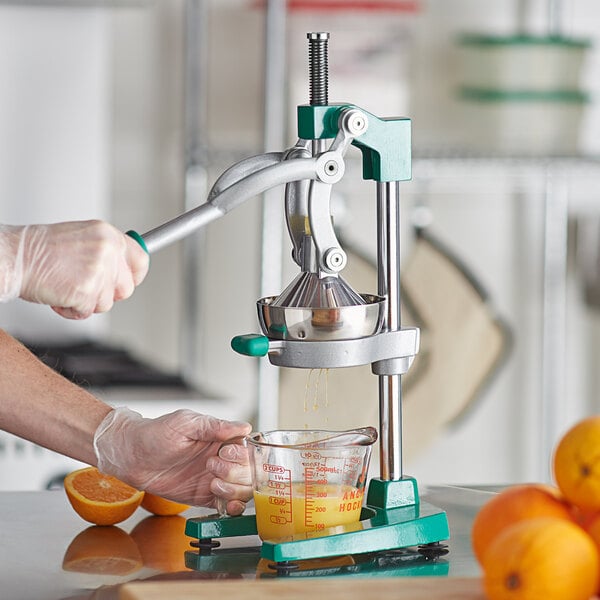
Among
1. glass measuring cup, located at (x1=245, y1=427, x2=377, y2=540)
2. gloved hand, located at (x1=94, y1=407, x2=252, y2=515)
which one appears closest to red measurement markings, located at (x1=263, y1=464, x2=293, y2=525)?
glass measuring cup, located at (x1=245, y1=427, x2=377, y2=540)

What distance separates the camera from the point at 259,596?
3.00 ft

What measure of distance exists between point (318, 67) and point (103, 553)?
1.62 ft

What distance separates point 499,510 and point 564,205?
7.58ft

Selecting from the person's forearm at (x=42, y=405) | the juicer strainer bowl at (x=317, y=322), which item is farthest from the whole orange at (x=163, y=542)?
the juicer strainer bowl at (x=317, y=322)

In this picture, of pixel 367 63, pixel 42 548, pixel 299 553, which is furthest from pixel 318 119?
pixel 367 63

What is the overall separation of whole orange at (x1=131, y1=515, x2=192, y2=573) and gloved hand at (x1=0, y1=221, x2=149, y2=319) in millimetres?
237

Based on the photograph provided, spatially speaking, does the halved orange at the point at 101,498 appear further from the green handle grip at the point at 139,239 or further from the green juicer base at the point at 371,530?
the green handle grip at the point at 139,239

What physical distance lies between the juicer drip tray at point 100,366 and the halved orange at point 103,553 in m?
1.07

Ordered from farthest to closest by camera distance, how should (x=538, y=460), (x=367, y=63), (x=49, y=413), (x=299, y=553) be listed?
(x=538, y=460) → (x=367, y=63) → (x=49, y=413) → (x=299, y=553)

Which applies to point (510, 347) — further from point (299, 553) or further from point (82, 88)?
point (299, 553)

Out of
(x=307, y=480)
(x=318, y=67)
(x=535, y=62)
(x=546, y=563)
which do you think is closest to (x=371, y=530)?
(x=307, y=480)

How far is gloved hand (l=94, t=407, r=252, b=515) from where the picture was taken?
1.21 metres

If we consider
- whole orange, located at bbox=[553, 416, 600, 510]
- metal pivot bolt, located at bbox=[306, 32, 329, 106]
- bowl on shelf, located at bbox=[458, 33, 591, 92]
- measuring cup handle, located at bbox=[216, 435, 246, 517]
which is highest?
bowl on shelf, located at bbox=[458, 33, 591, 92]

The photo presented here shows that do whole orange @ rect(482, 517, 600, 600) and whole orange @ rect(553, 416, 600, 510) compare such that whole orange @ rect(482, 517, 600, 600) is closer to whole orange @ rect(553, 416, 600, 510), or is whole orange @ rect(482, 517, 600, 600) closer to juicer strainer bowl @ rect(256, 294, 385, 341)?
whole orange @ rect(553, 416, 600, 510)
